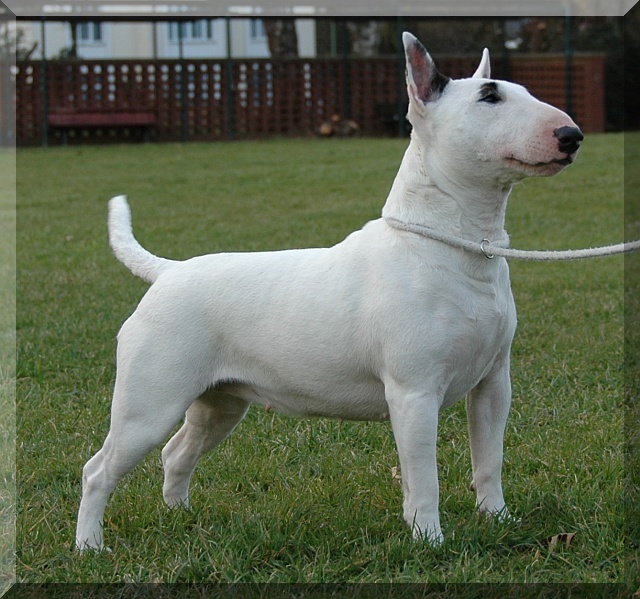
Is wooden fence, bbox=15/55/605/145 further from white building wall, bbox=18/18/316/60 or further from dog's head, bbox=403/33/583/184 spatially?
dog's head, bbox=403/33/583/184

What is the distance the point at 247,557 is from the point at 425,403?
2.71 feet

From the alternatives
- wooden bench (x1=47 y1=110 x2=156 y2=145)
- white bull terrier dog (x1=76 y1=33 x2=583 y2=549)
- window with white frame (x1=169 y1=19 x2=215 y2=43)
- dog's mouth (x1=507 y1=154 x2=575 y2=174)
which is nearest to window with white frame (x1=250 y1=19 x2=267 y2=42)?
window with white frame (x1=169 y1=19 x2=215 y2=43)

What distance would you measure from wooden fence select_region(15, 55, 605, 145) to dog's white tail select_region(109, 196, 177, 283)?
16500mm

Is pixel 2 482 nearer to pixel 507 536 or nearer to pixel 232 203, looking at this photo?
pixel 507 536

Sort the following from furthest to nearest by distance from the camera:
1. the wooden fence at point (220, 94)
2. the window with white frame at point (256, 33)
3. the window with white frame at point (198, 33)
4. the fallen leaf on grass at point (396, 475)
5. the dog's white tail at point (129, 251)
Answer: the window with white frame at point (198, 33)
the window with white frame at point (256, 33)
the wooden fence at point (220, 94)
the fallen leaf on grass at point (396, 475)
the dog's white tail at point (129, 251)

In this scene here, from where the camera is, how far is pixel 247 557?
3.36m

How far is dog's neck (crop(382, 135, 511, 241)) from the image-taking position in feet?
10.9

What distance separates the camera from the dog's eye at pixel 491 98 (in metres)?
3.20

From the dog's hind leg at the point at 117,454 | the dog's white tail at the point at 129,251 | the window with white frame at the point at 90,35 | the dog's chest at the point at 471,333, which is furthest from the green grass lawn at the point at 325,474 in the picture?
the window with white frame at the point at 90,35

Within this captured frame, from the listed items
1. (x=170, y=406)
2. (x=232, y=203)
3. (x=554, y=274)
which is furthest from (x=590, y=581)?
(x=232, y=203)

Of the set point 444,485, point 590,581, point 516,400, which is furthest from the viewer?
point 516,400

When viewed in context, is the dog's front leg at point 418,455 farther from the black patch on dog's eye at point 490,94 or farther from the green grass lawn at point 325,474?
the black patch on dog's eye at point 490,94

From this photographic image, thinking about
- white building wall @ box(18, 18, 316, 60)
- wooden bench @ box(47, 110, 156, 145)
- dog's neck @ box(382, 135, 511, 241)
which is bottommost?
dog's neck @ box(382, 135, 511, 241)

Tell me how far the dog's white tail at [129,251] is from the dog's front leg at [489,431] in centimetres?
129
